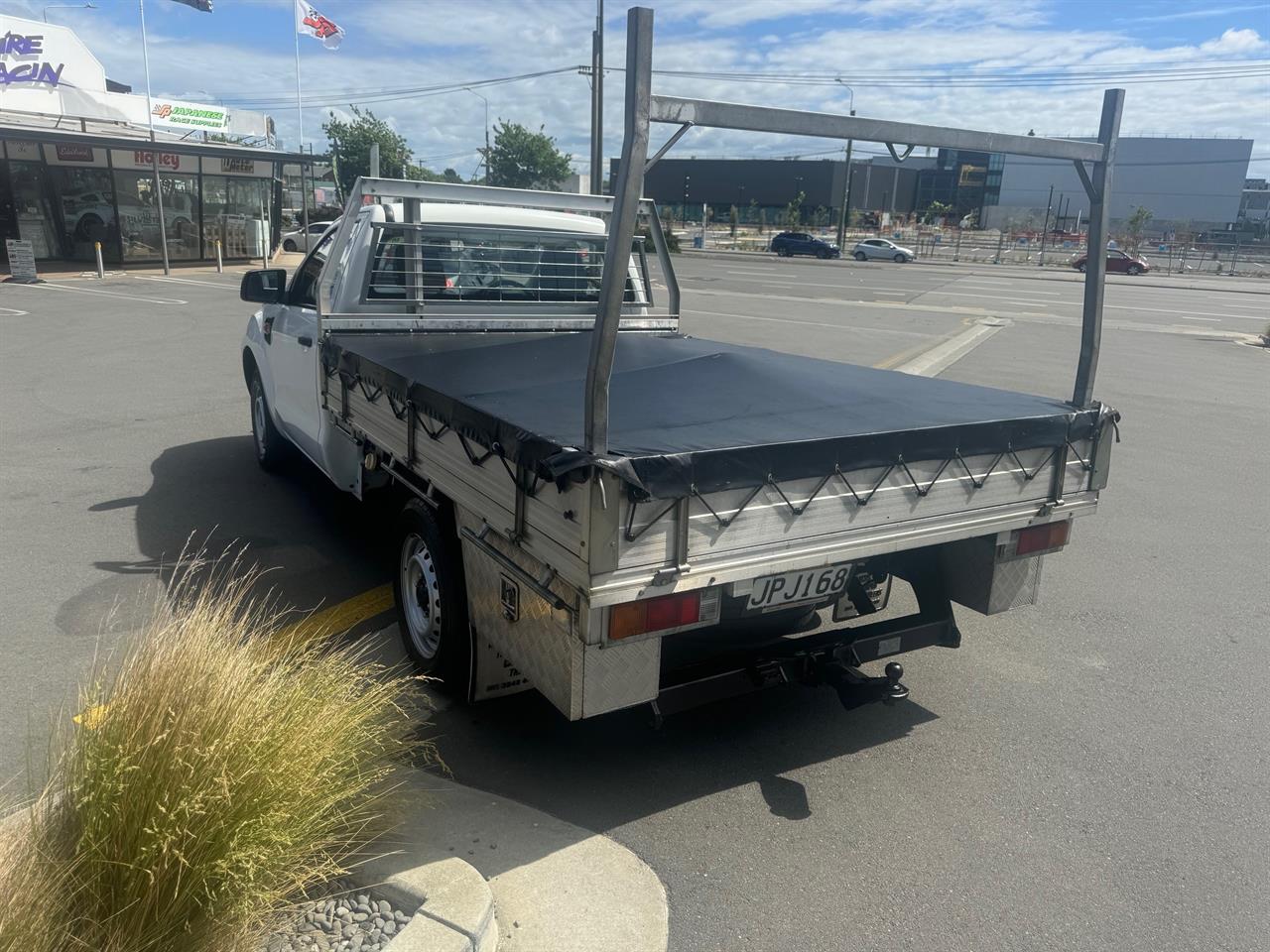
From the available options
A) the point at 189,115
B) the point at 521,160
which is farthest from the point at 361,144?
the point at 189,115

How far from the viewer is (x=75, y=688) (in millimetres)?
4047

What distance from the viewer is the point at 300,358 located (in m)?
5.80

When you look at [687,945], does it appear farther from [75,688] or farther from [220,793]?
[75,688]

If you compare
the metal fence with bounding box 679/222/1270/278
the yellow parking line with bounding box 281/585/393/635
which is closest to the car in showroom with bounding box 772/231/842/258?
the metal fence with bounding box 679/222/1270/278

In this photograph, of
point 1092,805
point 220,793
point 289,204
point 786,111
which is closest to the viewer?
point 220,793

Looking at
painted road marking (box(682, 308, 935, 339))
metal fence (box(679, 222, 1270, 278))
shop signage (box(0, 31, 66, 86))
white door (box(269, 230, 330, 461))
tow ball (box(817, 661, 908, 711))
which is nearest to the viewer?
tow ball (box(817, 661, 908, 711))

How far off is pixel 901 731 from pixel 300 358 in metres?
3.96

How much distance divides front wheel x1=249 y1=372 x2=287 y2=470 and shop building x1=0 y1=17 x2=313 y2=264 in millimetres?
19522

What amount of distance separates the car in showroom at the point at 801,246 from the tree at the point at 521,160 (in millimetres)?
18217

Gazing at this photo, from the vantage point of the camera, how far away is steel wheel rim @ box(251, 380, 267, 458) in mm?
7316

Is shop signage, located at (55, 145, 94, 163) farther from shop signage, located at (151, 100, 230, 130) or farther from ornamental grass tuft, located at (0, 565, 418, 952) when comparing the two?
ornamental grass tuft, located at (0, 565, 418, 952)

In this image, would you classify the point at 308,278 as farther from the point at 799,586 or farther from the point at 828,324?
the point at 828,324

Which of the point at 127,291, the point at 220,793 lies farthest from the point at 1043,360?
the point at 127,291

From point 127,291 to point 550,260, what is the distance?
61.0 ft
